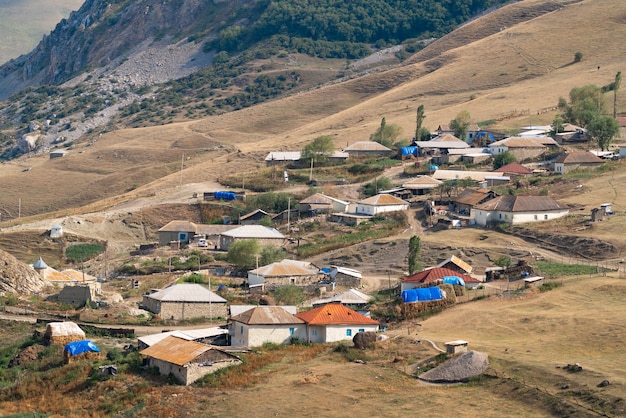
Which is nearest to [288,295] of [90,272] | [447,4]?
[90,272]

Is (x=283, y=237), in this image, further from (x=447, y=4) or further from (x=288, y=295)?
(x=447, y=4)

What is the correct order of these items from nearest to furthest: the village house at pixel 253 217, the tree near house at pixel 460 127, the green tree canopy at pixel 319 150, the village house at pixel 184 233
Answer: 1. the village house at pixel 184 233
2. the village house at pixel 253 217
3. the green tree canopy at pixel 319 150
4. the tree near house at pixel 460 127

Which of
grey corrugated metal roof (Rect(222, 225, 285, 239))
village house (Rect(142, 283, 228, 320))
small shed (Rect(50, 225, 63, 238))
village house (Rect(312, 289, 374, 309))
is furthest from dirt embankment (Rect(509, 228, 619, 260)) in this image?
small shed (Rect(50, 225, 63, 238))

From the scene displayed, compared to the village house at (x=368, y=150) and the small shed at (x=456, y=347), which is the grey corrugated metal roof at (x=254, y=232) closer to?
the village house at (x=368, y=150)

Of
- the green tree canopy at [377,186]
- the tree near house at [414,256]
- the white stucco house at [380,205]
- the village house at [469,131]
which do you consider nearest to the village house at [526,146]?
the village house at [469,131]

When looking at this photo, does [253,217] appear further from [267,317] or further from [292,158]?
[267,317]
